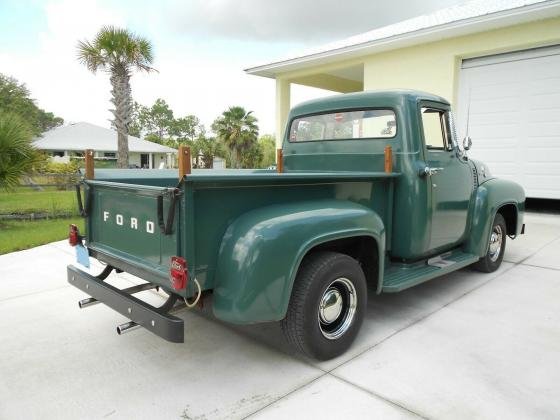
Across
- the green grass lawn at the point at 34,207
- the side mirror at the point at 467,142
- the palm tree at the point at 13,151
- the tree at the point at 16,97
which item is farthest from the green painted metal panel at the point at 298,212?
the tree at the point at 16,97

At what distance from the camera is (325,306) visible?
9.94 ft

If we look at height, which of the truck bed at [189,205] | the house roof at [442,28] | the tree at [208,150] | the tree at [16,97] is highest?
the tree at [16,97]

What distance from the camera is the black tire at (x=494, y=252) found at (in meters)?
5.06

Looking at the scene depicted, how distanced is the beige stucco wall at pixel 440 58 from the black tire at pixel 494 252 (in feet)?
17.5

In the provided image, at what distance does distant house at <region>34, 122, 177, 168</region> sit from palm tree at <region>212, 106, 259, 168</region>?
5.49 metres

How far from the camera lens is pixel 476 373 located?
2887 mm

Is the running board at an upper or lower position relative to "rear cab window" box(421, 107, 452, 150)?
lower

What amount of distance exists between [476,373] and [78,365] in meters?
2.73

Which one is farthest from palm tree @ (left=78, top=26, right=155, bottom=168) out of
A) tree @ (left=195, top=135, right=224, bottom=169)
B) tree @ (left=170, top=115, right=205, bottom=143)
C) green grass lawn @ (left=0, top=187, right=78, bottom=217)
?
tree @ (left=170, top=115, right=205, bottom=143)

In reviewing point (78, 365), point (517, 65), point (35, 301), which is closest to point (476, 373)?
point (78, 365)

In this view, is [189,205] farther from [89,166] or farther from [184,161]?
[89,166]

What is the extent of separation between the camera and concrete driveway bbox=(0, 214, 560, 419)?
252 centimetres

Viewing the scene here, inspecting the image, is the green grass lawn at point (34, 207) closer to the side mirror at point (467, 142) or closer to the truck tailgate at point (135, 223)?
the truck tailgate at point (135, 223)

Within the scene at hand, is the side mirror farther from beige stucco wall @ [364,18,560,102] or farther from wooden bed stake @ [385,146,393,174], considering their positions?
beige stucco wall @ [364,18,560,102]
